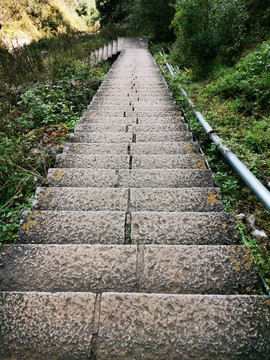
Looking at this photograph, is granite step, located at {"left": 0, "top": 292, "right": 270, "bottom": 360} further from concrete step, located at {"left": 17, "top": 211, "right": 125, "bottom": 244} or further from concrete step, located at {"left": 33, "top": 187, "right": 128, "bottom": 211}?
concrete step, located at {"left": 33, "top": 187, "right": 128, "bottom": 211}

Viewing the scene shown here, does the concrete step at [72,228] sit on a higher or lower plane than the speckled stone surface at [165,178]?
lower

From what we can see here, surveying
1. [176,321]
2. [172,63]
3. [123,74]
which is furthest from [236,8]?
[176,321]

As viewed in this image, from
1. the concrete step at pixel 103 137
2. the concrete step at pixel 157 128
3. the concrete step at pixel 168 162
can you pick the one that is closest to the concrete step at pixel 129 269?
the concrete step at pixel 168 162

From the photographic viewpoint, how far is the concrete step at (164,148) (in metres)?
2.54

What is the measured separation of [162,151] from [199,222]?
4.18ft

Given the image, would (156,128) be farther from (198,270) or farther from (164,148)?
(198,270)

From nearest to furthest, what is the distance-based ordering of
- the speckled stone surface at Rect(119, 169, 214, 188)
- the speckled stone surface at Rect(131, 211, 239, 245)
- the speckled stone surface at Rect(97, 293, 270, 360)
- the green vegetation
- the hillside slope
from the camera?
the speckled stone surface at Rect(97, 293, 270, 360)
the speckled stone surface at Rect(131, 211, 239, 245)
the speckled stone surface at Rect(119, 169, 214, 188)
the green vegetation
the hillside slope

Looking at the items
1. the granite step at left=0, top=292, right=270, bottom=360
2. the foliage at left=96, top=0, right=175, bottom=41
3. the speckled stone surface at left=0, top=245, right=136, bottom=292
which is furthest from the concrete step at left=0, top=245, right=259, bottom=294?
the foliage at left=96, top=0, right=175, bottom=41

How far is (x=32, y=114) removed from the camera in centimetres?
406

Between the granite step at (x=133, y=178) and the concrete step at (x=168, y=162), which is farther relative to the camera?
the concrete step at (x=168, y=162)

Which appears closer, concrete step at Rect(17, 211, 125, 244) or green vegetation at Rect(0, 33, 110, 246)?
concrete step at Rect(17, 211, 125, 244)

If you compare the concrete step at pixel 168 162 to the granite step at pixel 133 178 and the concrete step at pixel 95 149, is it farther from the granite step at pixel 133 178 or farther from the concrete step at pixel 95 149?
the concrete step at pixel 95 149

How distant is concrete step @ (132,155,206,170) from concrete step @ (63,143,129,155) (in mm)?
333

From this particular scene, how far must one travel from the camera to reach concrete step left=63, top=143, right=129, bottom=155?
259cm
